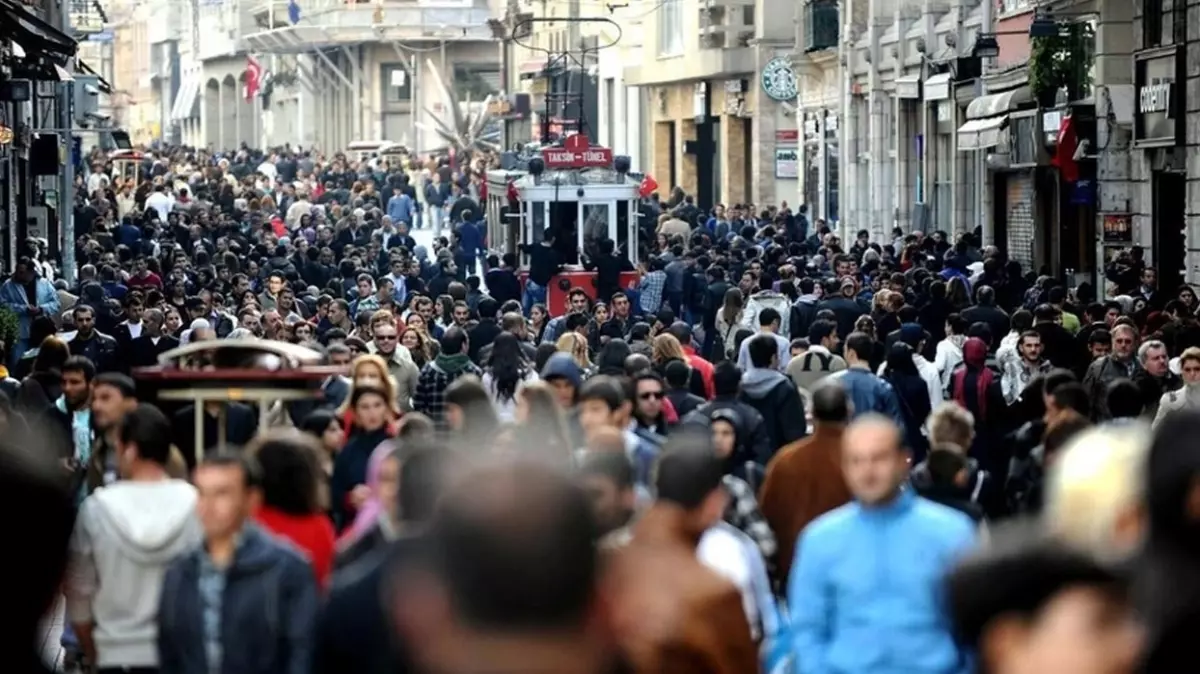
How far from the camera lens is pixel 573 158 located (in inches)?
1364

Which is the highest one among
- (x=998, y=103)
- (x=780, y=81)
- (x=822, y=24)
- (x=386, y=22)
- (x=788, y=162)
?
(x=386, y=22)

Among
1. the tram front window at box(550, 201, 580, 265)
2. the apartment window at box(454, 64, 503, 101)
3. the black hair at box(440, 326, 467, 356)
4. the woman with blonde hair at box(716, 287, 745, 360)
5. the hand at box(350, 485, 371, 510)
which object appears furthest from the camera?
the apartment window at box(454, 64, 503, 101)

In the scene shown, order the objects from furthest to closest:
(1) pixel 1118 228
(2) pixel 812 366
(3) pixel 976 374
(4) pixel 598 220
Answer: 1. (4) pixel 598 220
2. (1) pixel 1118 228
3. (2) pixel 812 366
4. (3) pixel 976 374

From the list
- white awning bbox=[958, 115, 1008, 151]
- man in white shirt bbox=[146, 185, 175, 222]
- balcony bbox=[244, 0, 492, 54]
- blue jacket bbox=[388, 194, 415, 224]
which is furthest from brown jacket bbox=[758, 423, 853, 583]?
balcony bbox=[244, 0, 492, 54]

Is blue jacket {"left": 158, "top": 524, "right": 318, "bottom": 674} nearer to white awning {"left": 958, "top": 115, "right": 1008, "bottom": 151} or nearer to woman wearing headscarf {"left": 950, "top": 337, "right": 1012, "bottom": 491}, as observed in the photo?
woman wearing headscarf {"left": 950, "top": 337, "right": 1012, "bottom": 491}

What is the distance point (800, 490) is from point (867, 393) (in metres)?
4.12

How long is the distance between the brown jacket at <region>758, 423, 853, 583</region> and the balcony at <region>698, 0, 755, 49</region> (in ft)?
162

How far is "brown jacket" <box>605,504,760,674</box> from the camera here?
7750 millimetres

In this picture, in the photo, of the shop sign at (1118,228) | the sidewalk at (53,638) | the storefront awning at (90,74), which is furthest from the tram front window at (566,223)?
the sidewalk at (53,638)

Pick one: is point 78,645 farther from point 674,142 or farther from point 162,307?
point 674,142

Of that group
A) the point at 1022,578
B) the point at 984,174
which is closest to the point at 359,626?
the point at 1022,578

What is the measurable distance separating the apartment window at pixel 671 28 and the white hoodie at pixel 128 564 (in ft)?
180

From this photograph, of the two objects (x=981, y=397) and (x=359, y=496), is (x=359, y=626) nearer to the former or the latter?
(x=359, y=496)

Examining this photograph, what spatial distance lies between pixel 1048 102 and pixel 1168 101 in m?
5.88
